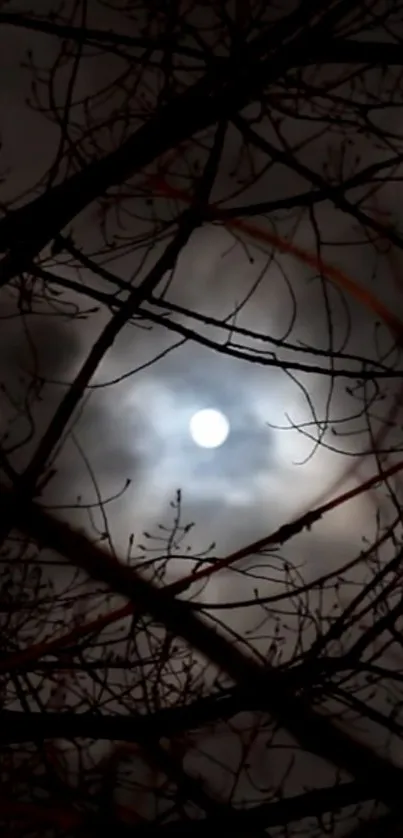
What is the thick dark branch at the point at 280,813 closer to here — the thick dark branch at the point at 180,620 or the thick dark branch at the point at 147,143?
the thick dark branch at the point at 180,620

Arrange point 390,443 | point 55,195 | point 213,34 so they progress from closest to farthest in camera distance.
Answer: point 55,195 < point 213,34 < point 390,443

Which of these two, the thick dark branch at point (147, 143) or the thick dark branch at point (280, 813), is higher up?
the thick dark branch at point (147, 143)

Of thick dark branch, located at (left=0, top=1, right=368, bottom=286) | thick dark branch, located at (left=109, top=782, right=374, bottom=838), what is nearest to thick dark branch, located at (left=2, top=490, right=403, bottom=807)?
thick dark branch, located at (left=109, top=782, right=374, bottom=838)

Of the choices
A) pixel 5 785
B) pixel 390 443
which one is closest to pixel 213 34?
pixel 390 443

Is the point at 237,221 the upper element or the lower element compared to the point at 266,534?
upper

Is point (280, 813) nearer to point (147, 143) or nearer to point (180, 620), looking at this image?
point (180, 620)

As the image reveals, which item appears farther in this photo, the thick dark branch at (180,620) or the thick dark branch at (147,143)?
the thick dark branch at (180,620)

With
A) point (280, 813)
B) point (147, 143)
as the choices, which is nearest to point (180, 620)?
point (280, 813)

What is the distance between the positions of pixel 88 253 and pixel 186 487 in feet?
1.17

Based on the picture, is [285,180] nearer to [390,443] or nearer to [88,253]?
[88,253]

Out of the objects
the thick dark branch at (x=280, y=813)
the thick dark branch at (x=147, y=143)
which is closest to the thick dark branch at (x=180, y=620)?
the thick dark branch at (x=280, y=813)

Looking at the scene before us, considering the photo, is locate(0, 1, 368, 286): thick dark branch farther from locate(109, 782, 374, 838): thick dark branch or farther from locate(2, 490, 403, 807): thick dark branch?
locate(109, 782, 374, 838): thick dark branch

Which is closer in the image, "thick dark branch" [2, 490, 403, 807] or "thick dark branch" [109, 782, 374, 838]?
"thick dark branch" [109, 782, 374, 838]

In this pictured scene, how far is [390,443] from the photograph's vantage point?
1.46 meters
